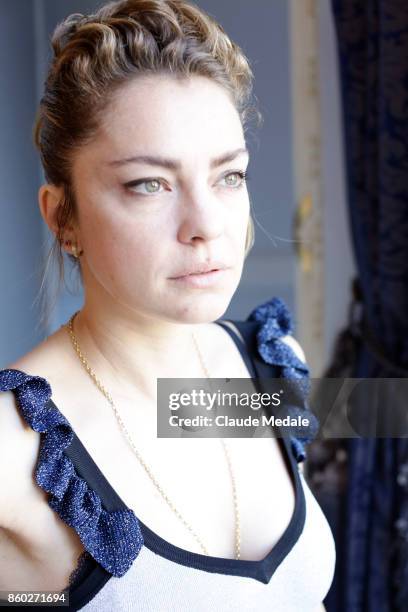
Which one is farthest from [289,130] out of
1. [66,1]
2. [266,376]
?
[266,376]

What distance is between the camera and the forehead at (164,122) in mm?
968

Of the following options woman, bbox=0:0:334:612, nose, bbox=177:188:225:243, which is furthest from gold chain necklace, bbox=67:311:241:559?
nose, bbox=177:188:225:243

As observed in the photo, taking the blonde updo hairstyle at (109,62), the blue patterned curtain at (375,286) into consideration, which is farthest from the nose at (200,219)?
the blue patterned curtain at (375,286)

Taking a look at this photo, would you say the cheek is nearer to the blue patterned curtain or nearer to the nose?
the nose

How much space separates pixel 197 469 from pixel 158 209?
39cm

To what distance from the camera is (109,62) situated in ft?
3.27

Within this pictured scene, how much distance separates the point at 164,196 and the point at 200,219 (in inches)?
2.1

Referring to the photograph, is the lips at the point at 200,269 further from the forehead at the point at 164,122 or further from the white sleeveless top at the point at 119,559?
the white sleeveless top at the point at 119,559

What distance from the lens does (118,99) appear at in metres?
1.00

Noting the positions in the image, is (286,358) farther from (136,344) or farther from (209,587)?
(209,587)

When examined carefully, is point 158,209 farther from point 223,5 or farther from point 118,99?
point 223,5

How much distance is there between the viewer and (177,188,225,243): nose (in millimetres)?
968

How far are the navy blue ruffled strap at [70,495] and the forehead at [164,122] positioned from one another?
1.04 ft

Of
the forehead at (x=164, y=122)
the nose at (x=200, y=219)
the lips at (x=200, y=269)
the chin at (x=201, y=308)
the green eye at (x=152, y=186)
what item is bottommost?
the chin at (x=201, y=308)
